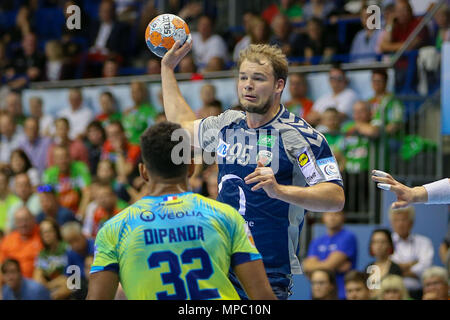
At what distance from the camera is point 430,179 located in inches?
377

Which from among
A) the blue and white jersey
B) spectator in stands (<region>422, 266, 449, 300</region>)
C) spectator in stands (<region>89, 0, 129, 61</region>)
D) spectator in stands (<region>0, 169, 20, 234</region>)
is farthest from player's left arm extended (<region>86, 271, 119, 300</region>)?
spectator in stands (<region>89, 0, 129, 61</region>)

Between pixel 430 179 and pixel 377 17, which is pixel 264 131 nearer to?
pixel 430 179

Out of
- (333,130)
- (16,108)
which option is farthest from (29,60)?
(333,130)

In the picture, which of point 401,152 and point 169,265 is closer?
point 169,265

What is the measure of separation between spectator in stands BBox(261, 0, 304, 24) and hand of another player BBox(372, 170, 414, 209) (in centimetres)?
882

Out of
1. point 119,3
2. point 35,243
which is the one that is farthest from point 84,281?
point 119,3

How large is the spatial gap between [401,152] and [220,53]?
4257 mm

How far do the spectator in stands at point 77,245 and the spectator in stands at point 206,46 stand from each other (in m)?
4.09

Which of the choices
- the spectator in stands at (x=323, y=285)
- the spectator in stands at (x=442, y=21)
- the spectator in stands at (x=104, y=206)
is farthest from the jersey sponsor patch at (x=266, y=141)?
the spectator in stands at (x=442, y=21)

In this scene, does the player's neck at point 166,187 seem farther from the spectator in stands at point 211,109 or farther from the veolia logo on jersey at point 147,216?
the spectator in stands at point 211,109

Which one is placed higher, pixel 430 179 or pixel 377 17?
pixel 377 17

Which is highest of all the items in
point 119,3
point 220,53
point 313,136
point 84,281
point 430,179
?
point 119,3

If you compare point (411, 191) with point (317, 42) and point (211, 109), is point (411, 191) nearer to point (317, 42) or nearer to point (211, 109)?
point (211, 109)

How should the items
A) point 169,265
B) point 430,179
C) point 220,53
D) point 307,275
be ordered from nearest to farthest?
point 169,265
point 307,275
point 430,179
point 220,53
